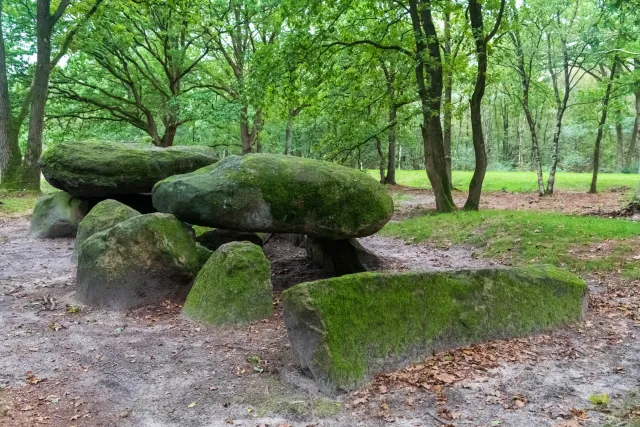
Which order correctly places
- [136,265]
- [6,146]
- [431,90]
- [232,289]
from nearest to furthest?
[232,289], [136,265], [431,90], [6,146]

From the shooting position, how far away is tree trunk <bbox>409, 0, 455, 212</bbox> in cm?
1320

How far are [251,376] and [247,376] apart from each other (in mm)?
41

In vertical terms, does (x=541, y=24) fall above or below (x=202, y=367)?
above

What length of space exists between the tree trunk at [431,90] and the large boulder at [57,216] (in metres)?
9.63

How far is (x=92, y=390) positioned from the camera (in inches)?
179

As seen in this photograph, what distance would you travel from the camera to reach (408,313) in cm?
513

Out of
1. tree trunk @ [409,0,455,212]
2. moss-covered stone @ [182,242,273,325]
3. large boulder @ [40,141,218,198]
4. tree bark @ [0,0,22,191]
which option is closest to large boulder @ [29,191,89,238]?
large boulder @ [40,141,218,198]

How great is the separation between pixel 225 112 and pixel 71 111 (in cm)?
875

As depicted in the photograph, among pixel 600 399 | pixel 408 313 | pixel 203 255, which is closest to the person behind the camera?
pixel 600 399

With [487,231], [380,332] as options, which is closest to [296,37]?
[487,231]

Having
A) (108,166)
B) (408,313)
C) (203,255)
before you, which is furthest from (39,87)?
(408,313)

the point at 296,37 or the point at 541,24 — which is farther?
the point at 541,24

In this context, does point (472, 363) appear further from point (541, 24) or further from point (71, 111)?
point (71, 111)

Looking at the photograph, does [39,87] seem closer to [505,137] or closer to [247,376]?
[247,376]
